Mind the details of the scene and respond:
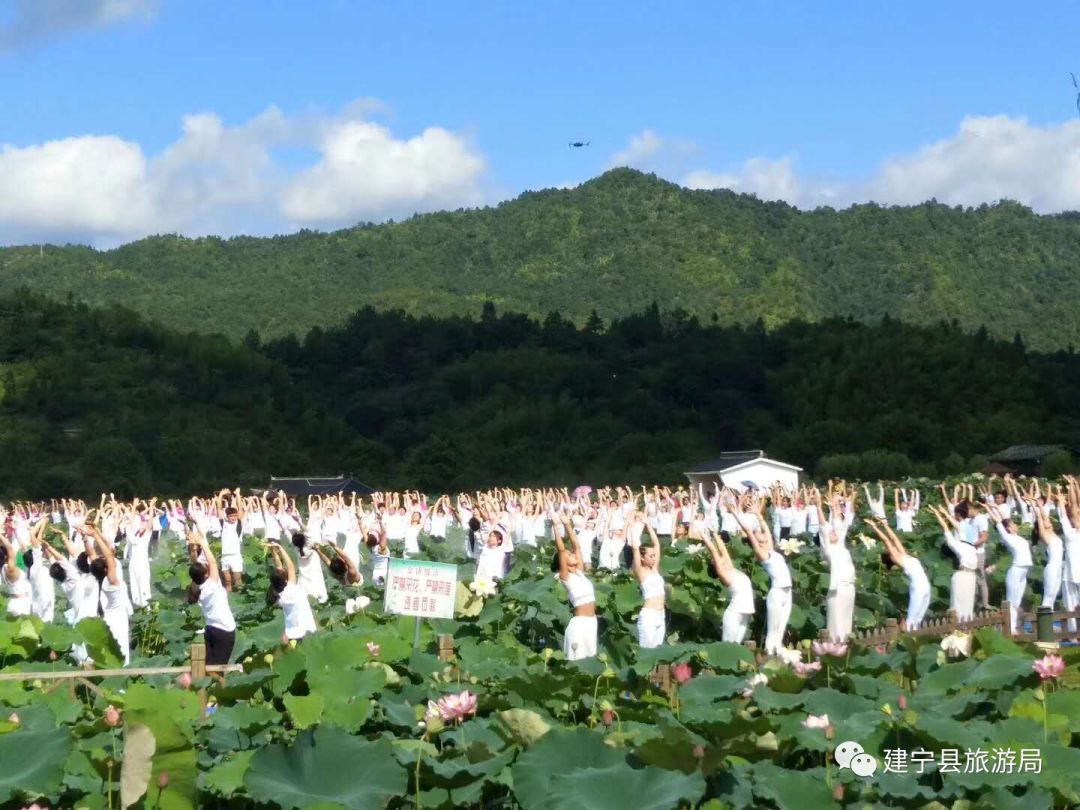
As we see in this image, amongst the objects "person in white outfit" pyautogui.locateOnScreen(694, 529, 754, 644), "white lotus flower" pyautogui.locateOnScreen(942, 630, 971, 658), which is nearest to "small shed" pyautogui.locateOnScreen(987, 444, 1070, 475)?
"person in white outfit" pyautogui.locateOnScreen(694, 529, 754, 644)

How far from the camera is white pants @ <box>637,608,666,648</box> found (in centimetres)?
1106

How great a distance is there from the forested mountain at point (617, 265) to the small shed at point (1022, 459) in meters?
50.3

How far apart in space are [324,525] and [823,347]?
187ft

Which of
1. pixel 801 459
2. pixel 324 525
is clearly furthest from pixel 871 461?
pixel 324 525

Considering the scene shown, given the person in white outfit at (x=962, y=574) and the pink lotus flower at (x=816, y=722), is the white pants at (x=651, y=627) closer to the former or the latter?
the person in white outfit at (x=962, y=574)

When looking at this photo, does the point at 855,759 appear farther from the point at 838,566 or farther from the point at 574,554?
the point at 838,566

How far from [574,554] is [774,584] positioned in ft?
5.56

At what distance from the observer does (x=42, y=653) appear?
9680 millimetres

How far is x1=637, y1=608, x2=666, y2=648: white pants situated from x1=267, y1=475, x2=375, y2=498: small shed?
46.9 m

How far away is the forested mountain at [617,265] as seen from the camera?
11112 centimetres

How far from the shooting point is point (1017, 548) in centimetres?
1535

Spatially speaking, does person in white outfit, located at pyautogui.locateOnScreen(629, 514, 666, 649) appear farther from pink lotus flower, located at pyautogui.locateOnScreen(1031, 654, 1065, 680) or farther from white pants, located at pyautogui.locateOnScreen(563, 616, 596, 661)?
pink lotus flower, located at pyautogui.locateOnScreen(1031, 654, 1065, 680)

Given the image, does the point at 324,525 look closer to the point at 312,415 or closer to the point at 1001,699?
the point at 1001,699

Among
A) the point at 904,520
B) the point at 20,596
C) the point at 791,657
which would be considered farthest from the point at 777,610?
the point at 904,520
